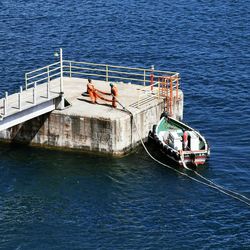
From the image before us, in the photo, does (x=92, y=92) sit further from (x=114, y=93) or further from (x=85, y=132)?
(x=85, y=132)

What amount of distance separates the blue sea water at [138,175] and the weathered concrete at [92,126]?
81 cm

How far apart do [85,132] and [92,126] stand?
0.75 m

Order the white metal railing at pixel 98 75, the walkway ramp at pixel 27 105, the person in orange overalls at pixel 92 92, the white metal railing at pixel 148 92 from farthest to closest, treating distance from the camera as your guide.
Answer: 1. the white metal railing at pixel 148 92
2. the white metal railing at pixel 98 75
3. the person in orange overalls at pixel 92 92
4. the walkway ramp at pixel 27 105

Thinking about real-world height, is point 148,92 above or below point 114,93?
below

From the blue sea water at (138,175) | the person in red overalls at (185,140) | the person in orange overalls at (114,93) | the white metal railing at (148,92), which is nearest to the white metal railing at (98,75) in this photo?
the white metal railing at (148,92)

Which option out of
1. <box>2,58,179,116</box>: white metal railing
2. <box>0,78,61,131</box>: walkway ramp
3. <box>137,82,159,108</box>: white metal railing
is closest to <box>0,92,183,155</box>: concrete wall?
<box>0,78,61,131</box>: walkway ramp

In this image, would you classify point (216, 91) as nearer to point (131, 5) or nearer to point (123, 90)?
point (123, 90)

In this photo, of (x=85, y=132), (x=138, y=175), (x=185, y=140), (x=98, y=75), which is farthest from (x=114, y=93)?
(x=138, y=175)

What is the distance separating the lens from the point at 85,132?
5922 cm

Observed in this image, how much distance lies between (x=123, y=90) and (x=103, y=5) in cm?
4331

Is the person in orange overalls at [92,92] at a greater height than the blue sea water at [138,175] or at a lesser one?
greater

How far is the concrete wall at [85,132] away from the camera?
58688mm

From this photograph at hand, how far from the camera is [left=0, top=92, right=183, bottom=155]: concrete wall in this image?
5869cm

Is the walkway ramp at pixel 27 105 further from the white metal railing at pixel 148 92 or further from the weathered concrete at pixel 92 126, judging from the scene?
the white metal railing at pixel 148 92
